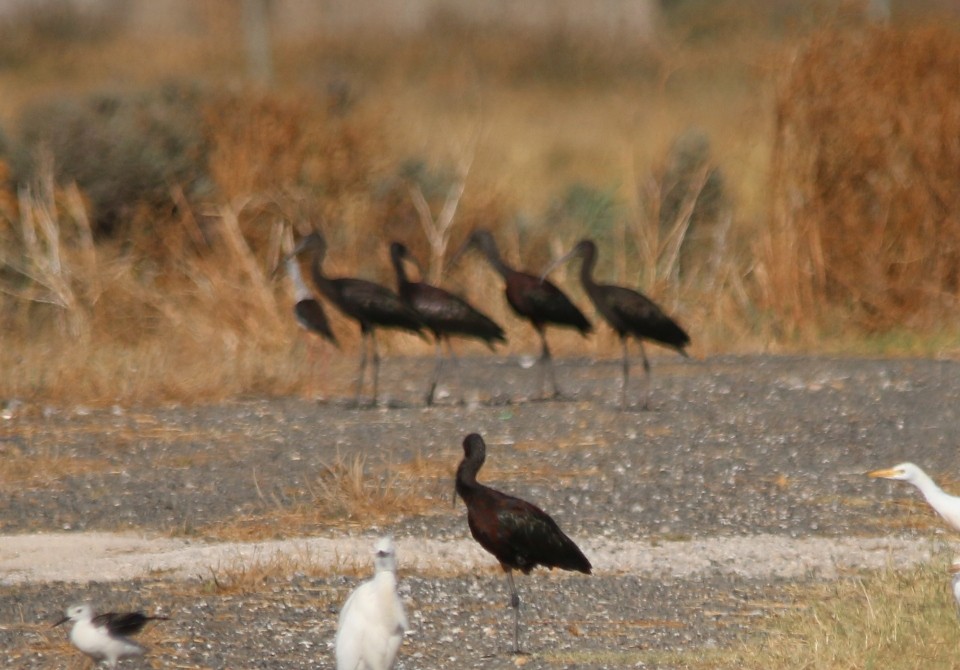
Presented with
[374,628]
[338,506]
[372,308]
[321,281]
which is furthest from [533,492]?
[321,281]

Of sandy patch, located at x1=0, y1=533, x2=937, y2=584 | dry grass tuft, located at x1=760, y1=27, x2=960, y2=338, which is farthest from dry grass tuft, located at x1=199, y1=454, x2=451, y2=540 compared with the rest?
dry grass tuft, located at x1=760, y1=27, x2=960, y2=338

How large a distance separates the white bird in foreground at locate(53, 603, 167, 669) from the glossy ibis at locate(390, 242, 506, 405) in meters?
8.39

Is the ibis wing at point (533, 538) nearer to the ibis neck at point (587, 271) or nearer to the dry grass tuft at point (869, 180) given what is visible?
the ibis neck at point (587, 271)

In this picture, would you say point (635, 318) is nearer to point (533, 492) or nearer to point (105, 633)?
point (533, 492)

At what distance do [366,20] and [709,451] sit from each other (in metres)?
32.4

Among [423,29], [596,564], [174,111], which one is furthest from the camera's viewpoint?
[423,29]

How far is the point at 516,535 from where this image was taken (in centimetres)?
830

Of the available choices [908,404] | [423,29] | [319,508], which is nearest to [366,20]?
[423,29]

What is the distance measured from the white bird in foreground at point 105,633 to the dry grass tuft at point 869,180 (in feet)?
40.6

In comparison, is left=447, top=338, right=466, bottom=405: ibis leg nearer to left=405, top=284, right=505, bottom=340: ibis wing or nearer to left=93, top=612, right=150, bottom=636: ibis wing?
left=405, top=284, right=505, bottom=340: ibis wing

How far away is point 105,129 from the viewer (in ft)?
71.9

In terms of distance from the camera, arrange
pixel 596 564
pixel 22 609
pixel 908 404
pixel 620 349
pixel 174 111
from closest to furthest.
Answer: pixel 22 609 → pixel 596 564 → pixel 908 404 → pixel 620 349 → pixel 174 111

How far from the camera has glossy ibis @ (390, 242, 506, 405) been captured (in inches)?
635

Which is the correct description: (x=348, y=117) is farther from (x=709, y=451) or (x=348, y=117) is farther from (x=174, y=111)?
(x=709, y=451)
